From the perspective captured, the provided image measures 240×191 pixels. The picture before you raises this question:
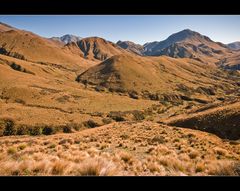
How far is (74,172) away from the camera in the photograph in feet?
20.2

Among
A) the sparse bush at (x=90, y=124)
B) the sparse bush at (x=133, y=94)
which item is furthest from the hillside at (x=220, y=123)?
the sparse bush at (x=133, y=94)

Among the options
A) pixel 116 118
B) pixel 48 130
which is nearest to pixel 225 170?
pixel 48 130

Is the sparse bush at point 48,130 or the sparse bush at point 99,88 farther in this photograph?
the sparse bush at point 99,88

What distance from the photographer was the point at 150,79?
394ft

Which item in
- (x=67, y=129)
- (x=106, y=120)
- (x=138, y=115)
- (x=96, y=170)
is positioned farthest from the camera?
(x=138, y=115)

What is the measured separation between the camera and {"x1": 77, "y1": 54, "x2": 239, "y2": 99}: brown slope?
107 metres

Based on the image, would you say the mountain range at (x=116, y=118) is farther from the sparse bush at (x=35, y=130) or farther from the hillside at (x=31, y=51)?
the hillside at (x=31, y=51)

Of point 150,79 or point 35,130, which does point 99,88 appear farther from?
point 35,130

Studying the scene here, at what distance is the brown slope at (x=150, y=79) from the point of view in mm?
107188

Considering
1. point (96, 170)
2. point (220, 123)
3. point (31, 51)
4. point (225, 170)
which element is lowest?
point (220, 123)

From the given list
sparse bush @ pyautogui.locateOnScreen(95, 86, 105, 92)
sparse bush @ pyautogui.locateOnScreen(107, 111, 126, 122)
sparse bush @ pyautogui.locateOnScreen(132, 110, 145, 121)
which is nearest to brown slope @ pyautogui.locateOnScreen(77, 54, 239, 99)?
sparse bush @ pyautogui.locateOnScreen(95, 86, 105, 92)

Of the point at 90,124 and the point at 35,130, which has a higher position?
the point at 90,124
